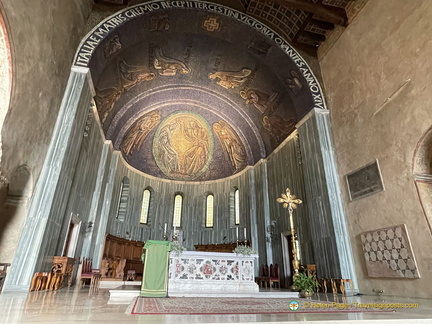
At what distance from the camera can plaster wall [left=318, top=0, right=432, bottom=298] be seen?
680cm

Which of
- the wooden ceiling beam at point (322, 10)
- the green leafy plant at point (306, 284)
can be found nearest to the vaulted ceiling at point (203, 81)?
the wooden ceiling beam at point (322, 10)

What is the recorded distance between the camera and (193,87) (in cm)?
1602

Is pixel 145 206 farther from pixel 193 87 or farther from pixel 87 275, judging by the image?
pixel 193 87

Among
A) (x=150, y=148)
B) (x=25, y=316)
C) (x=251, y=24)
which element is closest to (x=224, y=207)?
(x=150, y=148)

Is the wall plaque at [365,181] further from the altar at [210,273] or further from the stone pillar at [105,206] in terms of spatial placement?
the stone pillar at [105,206]

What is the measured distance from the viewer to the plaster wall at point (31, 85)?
5.68m

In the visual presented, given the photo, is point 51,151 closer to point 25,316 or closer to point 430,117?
point 25,316

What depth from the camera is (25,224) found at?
6418mm

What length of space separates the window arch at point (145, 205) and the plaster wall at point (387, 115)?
12059 mm

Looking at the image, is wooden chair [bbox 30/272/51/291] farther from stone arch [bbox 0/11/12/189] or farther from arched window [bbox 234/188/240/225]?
arched window [bbox 234/188/240/225]

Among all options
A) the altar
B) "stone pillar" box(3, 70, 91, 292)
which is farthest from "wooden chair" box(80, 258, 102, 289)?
Answer: the altar

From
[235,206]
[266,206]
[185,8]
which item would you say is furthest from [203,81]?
[235,206]

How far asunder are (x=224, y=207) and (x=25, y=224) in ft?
40.3

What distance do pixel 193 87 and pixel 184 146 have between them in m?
4.41
